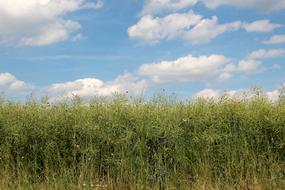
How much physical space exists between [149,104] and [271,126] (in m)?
2.53

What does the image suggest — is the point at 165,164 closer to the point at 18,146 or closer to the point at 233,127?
the point at 233,127

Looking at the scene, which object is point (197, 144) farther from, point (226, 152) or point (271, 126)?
point (271, 126)

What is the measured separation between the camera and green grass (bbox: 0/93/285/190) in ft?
28.8

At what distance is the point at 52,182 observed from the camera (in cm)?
916

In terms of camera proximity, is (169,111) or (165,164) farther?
(169,111)

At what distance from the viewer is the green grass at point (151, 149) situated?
8773 mm

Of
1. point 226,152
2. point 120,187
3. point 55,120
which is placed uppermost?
point 55,120

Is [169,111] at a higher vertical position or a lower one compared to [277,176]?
higher

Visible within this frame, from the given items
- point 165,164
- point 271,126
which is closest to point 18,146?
point 165,164

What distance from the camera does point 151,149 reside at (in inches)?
354

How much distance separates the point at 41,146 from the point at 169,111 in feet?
8.48

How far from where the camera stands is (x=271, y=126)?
9.06 metres

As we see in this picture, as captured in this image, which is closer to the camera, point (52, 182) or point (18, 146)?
point (52, 182)

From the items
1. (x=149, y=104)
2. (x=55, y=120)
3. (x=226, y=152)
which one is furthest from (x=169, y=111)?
(x=55, y=120)
